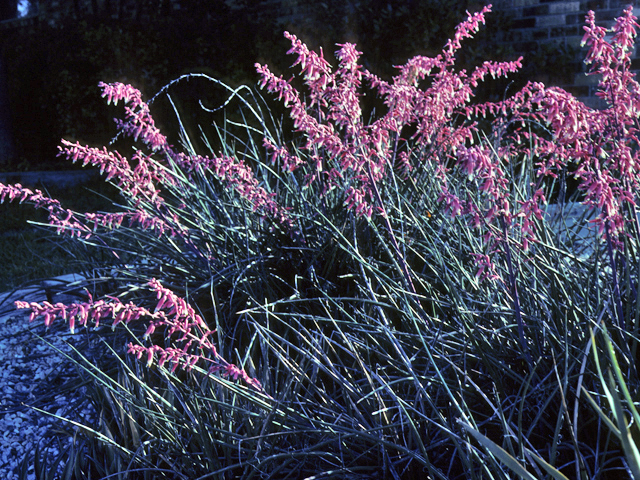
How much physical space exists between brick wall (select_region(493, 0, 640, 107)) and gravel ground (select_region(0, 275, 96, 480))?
15.9 feet

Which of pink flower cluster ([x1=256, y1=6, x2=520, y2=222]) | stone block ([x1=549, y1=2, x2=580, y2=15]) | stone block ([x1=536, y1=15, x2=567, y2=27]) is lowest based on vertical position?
pink flower cluster ([x1=256, y1=6, x2=520, y2=222])

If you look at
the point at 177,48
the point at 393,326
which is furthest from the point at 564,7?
the point at 393,326

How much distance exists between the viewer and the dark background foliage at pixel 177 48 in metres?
5.97

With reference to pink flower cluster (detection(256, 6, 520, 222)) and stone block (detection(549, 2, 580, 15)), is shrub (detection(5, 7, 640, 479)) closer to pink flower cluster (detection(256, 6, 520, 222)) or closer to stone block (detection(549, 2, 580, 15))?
pink flower cluster (detection(256, 6, 520, 222))

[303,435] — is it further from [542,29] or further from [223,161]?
[542,29]

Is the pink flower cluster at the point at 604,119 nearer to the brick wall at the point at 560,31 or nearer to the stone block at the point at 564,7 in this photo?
the brick wall at the point at 560,31

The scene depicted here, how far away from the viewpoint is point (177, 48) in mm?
7887

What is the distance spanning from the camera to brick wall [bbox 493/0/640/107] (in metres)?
5.80

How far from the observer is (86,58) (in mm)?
8570

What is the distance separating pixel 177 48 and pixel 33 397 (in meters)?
6.15

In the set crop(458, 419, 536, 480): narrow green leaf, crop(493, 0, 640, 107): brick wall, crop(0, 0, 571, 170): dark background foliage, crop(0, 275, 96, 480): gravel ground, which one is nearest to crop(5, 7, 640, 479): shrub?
crop(458, 419, 536, 480): narrow green leaf

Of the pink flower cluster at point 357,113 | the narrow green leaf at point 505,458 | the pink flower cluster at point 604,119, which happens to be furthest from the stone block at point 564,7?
the narrow green leaf at point 505,458

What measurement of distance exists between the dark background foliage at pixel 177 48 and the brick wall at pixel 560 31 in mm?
137

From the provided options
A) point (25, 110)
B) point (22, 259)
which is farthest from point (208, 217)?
point (25, 110)
